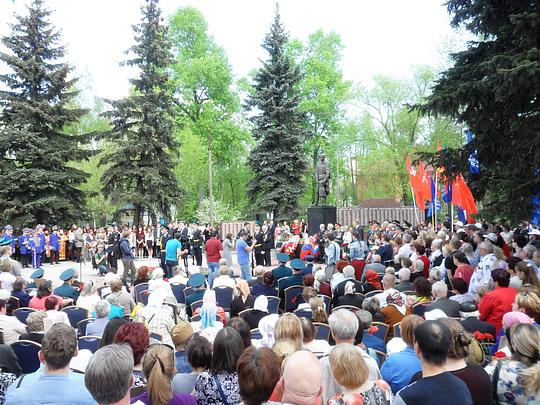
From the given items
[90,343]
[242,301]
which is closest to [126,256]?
[242,301]

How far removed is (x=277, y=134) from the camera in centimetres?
3538

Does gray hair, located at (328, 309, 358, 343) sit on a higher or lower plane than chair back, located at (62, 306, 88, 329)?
higher

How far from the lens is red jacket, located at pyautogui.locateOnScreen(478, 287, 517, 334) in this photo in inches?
241

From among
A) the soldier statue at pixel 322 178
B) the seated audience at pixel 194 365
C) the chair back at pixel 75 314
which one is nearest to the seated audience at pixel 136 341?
the seated audience at pixel 194 365

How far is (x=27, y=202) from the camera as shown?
93.8 ft

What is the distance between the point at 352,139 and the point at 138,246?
27.6 metres

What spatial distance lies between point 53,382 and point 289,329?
203 cm

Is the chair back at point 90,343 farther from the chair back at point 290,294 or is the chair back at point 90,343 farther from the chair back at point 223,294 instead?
the chair back at point 290,294

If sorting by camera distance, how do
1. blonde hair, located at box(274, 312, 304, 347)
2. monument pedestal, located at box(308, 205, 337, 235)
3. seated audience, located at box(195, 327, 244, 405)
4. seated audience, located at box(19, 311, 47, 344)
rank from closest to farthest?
seated audience, located at box(195, 327, 244, 405), blonde hair, located at box(274, 312, 304, 347), seated audience, located at box(19, 311, 47, 344), monument pedestal, located at box(308, 205, 337, 235)

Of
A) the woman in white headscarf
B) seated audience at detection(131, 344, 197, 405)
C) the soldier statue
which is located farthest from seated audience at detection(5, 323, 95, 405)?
the soldier statue

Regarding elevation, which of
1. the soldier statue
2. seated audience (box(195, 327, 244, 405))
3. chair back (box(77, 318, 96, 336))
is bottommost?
chair back (box(77, 318, 96, 336))

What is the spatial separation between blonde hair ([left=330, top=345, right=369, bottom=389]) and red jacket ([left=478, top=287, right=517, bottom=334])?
143 inches

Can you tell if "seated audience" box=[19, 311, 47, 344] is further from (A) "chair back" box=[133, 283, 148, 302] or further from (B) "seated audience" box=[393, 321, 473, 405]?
(B) "seated audience" box=[393, 321, 473, 405]

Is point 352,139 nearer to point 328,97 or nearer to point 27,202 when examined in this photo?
point 328,97
